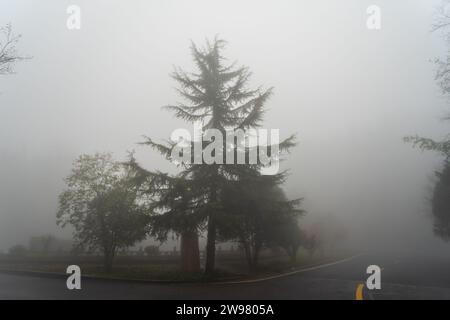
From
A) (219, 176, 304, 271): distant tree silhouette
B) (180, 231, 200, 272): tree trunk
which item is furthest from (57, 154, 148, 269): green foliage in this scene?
(219, 176, 304, 271): distant tree silhouette

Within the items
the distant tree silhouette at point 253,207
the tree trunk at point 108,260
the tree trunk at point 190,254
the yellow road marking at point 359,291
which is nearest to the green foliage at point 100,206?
the tree trunk at point 108,260

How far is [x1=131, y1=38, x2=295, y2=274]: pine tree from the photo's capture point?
16281 mm

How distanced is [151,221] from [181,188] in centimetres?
201

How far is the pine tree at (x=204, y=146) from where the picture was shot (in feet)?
53.4

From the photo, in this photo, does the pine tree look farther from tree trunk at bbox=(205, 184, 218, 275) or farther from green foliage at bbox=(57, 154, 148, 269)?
green foliage at bbox=(57, 154, 148, 269)

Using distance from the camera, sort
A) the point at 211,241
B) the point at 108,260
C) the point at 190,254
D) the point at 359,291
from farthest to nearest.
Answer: the point at 108,260 → the point at 190,254 → the point at 211,241 → the point at 359,291

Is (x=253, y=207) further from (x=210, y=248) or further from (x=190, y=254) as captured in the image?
(x=190, y=254)

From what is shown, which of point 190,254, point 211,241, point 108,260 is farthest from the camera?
point 108,260

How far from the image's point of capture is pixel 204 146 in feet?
55.4

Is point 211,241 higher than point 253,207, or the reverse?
point 253,207

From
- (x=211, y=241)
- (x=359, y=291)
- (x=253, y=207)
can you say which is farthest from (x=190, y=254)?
(x=359, y=291)

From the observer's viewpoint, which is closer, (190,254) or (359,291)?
(359,291)

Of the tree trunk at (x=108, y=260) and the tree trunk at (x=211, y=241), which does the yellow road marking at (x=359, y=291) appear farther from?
the tree trunk at (x=108, y=260)
